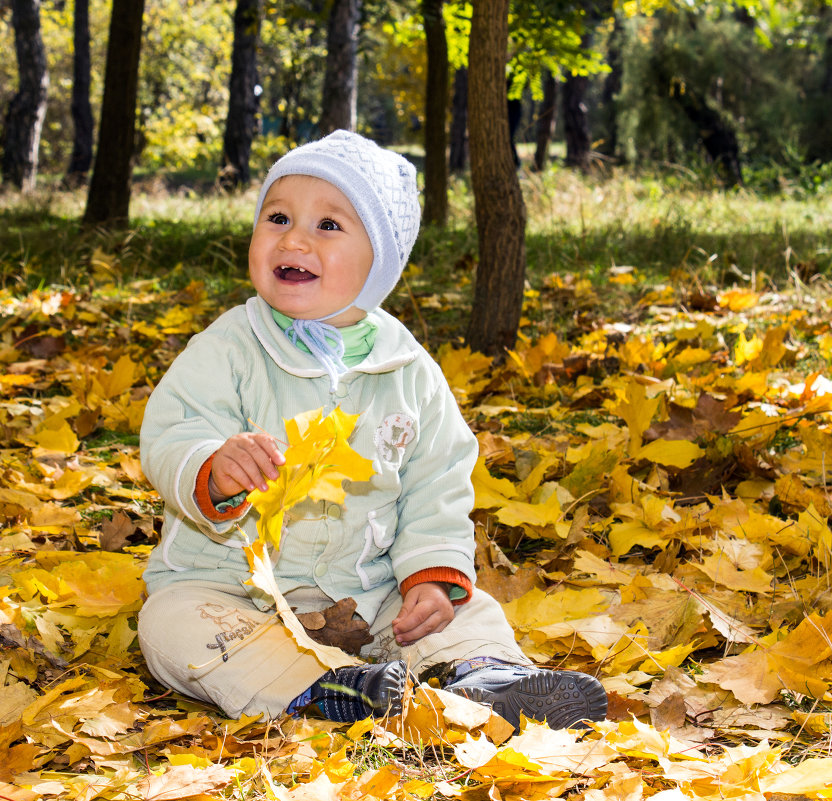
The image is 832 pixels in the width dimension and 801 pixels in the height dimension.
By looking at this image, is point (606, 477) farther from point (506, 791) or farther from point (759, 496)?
point (506, 791)

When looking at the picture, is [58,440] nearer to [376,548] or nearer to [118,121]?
[376,548]

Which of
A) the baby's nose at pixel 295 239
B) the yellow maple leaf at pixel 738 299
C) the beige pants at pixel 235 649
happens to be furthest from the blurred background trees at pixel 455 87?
the beige pants at pixel 235 649

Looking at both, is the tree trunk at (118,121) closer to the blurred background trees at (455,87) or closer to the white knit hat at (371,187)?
the blurred background trees at (455,87)

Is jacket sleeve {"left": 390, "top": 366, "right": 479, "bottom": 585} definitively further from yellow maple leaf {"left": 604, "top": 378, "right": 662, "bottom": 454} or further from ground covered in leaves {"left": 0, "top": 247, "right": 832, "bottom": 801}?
yellow maple leaf {"left": 604, "top": 378, "right": 662, "bottom": 454}

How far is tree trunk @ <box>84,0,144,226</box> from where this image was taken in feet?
20.2

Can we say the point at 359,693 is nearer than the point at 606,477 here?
Yes

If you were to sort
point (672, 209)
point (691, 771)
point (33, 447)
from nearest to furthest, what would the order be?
1. point (691, 771)
2. point (33, 447)
3. point (672, 209)

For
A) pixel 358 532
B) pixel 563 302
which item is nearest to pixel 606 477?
Result: pixel 358 532

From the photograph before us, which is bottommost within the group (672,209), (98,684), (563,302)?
(98,684)

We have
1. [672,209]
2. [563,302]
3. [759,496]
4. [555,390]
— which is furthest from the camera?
[672,209]

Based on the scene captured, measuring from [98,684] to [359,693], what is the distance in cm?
45

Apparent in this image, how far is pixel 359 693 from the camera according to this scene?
1.55m

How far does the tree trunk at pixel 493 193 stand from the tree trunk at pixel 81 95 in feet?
42.0

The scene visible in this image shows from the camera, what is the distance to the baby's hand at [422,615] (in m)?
1.78
